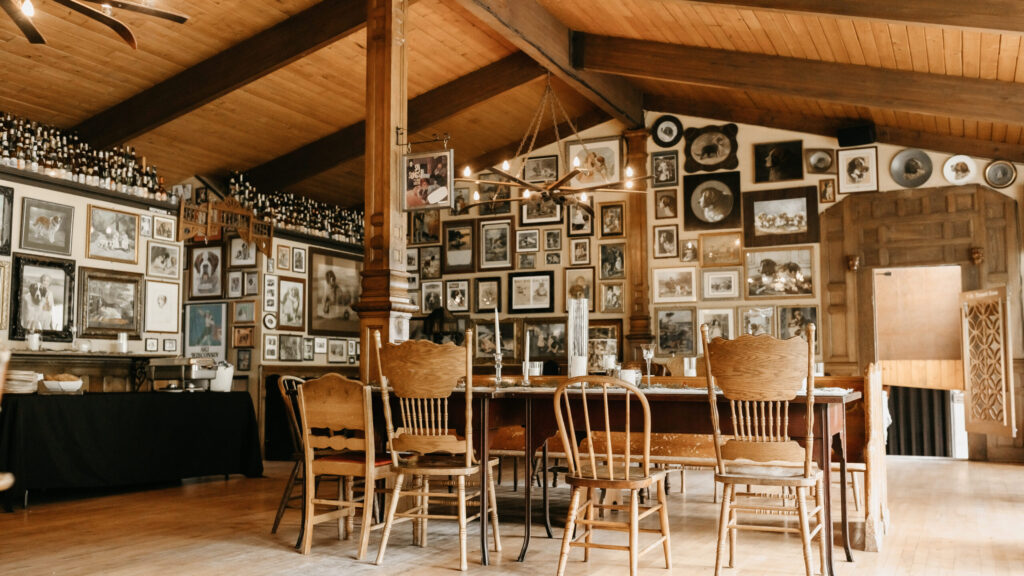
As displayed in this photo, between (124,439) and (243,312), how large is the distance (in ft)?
13.2

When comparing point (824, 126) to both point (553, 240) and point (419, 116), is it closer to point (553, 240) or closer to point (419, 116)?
point (553, 240)

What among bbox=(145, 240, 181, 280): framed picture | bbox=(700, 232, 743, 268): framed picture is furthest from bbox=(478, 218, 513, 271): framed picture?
bbox=(145, 240, 181, 280): framed picture

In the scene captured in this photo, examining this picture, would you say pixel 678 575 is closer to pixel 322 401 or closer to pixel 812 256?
pixel 322 401

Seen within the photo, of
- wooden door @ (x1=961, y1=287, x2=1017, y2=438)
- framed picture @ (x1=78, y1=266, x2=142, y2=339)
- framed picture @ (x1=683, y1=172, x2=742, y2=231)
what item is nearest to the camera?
framed picture @ (x1=78, y1=266, x2=142, y2=339)

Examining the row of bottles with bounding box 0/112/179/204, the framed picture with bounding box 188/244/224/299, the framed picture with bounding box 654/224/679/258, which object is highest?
the row of bottles with bounding box 0/112/179/204

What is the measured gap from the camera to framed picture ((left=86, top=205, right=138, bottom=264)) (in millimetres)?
9312

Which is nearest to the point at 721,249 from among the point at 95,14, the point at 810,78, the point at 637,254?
the point at 637,254

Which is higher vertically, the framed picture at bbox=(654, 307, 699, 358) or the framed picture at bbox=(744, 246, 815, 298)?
the framed picture at bbox=(744, 246, 815, 298)

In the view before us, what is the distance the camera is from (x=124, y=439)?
726cm

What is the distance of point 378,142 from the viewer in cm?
664

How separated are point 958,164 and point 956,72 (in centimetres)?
253

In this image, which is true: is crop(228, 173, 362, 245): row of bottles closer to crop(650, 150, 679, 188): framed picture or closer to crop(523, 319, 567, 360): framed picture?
crop(523, 319, 567, 360): framed picture

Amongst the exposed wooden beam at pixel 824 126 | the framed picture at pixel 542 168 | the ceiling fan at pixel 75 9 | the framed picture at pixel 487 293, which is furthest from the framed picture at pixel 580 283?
the ceiling fan at pixel 75 9

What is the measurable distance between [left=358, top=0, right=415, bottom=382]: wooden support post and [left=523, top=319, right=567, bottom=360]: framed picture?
5587 millimetres
